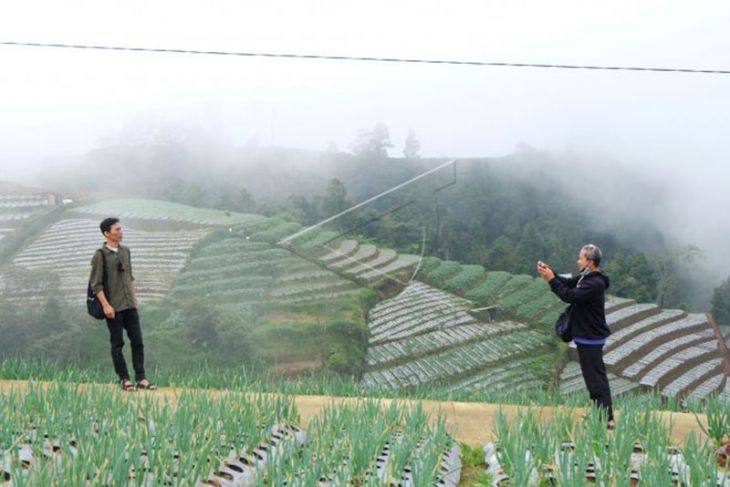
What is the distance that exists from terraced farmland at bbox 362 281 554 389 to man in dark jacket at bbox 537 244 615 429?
4.09m

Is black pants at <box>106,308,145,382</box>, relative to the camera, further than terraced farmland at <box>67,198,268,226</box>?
No

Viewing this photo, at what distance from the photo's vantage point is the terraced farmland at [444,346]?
350 inches

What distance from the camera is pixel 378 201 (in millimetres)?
9617

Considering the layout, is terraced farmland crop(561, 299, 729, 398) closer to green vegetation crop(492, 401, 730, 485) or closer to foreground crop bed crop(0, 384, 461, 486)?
green vegetation crop(492, 401, 730, 485)

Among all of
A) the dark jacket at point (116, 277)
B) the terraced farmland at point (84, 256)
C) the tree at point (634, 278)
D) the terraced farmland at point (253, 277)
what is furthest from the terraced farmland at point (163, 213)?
the dark jacket at point (116, 277)

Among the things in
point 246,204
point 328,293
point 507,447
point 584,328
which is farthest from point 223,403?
point 246,204

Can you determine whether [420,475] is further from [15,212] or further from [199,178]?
[15,212]

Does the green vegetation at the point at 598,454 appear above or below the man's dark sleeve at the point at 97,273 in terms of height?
below

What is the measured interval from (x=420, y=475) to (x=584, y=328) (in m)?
2.12

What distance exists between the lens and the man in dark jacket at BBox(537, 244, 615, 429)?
14.9 ft

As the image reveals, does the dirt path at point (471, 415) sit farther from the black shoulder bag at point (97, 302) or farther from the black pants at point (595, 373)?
the black shoulder bag at point (97, 302)

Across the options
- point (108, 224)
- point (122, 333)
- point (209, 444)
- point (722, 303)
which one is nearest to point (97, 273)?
point (108, 224)

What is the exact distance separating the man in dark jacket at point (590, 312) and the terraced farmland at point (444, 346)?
13.4 feet

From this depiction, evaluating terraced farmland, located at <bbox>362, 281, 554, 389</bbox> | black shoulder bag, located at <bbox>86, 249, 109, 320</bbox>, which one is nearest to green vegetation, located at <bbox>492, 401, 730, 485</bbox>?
black shoulder bag, located at <bbox>86, 249, 109, 320</bbox>
